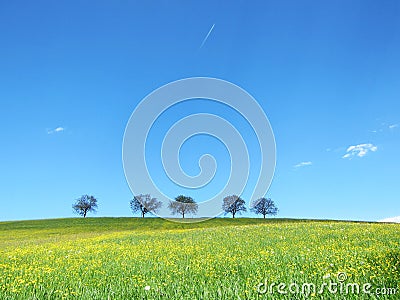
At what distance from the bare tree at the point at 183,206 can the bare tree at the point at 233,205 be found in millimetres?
7939

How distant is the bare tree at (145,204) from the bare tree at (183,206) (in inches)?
191

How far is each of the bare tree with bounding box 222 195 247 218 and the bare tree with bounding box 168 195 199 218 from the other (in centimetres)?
794

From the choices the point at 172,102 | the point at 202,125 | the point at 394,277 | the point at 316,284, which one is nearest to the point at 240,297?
the point at 316,284

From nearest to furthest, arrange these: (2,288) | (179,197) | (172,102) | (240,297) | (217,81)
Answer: (240,297) → (2,288) → (172,102) → (217,81) → (179,197)

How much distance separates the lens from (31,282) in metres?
9.10

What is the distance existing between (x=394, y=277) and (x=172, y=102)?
60.1 feet

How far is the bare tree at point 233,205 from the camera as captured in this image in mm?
96625

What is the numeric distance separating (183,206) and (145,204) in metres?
11.6

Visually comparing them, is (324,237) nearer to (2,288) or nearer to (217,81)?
(217,81)

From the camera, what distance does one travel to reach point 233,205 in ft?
323

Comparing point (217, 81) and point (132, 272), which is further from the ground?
point (217, 81)

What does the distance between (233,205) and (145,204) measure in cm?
2377

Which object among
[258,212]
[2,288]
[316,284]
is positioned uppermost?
[258,212]

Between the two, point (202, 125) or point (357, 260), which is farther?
point (202, 125)
